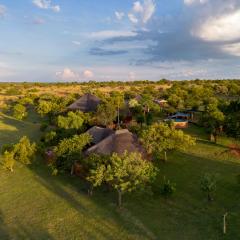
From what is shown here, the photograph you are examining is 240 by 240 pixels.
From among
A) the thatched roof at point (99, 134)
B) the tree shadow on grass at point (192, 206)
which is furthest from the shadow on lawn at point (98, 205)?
the thatched roof at point (99, 134)

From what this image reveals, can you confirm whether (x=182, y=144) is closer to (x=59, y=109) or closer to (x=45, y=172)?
(x=45, y=172)

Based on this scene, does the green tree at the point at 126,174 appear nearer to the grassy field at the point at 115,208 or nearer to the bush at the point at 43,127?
the grassy field at the point at 115,208

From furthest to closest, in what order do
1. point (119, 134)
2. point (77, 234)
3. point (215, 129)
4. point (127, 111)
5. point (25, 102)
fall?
point (25, 102), point (127, 111), point (215, 129), point (119, 134), point (77, 234)

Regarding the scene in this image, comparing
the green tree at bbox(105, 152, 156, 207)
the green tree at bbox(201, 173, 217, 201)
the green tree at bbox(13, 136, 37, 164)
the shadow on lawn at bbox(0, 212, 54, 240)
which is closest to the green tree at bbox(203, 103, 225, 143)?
the green tree at bbox(201, 173, 217, 201)

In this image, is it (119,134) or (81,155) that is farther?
(119,134)

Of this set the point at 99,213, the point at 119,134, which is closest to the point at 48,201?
the point at 99,213

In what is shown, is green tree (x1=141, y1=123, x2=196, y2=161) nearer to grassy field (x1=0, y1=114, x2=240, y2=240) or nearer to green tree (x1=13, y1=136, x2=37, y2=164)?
grassy field (x1=0, y1=114, x2=240, y2=240)

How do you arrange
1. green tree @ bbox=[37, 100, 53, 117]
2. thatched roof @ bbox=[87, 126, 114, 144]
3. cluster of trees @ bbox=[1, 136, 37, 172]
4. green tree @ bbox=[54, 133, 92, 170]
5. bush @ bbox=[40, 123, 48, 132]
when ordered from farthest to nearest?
green tree @ bbox=[37, 100, 53, 117] < bush @ bbox=[40, 123, 48, 132] < thatched roof @ bbox=[87, 126, 114, 144] < cluster of trees @ bbox=[1, 136, 37, 172] < green tree @ bbox=[54, 133, 92, 170]
